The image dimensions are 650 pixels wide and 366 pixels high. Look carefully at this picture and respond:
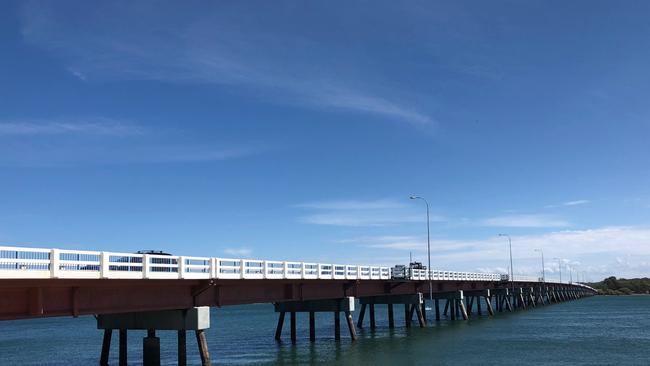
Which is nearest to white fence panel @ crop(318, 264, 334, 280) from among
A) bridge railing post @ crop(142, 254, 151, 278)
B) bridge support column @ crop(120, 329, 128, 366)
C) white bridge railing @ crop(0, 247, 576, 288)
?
white bridge railing @ crop(0, 247, 576, 288)

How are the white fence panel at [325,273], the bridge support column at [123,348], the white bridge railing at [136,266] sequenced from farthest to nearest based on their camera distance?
the white fence panel at [325,273]
the bridge support column at [123,348]
the white bridge railing at [136,266]

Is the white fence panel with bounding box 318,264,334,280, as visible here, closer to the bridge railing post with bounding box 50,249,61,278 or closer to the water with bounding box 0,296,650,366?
the water with bounding box 0,296,650,366

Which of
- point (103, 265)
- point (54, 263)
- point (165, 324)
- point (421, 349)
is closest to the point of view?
point (54, 263)

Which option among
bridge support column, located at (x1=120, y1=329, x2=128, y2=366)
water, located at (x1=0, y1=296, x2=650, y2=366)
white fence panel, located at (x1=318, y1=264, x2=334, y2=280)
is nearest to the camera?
bridge support column, located at (x1=120, y1=329, x2=128, y2=366)

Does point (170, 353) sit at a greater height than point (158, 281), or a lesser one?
lesser

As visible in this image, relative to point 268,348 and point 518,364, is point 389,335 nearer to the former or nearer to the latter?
point 268,348

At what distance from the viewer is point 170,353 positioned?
4975 cm

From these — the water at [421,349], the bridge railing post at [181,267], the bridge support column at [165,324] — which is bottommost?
the water at [421,349]

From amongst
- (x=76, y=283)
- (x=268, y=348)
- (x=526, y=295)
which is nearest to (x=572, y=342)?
(x=268, y=348)

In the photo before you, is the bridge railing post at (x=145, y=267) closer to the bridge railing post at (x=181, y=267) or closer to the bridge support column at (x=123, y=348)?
the bridge railing post at (x=181, y=267)

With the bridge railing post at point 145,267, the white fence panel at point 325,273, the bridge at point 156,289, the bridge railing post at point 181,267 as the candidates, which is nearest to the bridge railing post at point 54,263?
the bridge at point 156,289

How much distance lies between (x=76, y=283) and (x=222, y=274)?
33.5 ft

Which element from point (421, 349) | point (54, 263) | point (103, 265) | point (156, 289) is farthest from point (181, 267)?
point (421, 349)

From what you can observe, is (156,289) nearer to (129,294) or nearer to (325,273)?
(129,294)
